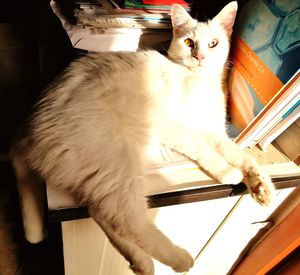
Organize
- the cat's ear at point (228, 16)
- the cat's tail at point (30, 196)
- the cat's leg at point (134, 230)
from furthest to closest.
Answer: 1. the cat's ear at point (228, 16)
2. the cat's tail at point (30, 196)
3. the cat's leg at point (134, 230)

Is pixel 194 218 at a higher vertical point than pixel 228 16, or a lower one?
lower

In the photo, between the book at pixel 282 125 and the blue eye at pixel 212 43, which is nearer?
the book at pixel 282 125

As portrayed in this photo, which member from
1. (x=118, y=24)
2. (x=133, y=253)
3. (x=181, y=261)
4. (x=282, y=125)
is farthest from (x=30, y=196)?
(x=282, y=125)

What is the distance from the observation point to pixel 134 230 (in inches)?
25.4

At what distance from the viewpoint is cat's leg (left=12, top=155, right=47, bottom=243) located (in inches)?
29.7

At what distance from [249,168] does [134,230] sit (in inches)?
13.7

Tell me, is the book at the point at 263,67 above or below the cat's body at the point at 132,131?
above

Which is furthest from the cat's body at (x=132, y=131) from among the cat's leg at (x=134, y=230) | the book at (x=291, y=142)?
the book at (x=291, y=142)

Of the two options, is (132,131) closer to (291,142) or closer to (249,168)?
(249,168)

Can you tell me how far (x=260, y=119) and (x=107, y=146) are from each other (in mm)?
412

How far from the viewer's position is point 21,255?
4.12 ft

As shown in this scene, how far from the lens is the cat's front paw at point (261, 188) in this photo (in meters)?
0.69

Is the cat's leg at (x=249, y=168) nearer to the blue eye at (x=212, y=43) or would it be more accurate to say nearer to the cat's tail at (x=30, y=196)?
the blue eye at (x=212, y=43)

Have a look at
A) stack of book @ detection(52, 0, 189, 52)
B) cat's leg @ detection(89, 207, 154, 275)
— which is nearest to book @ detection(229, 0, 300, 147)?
stack of book @ detection(52, 0, 189, 52)
